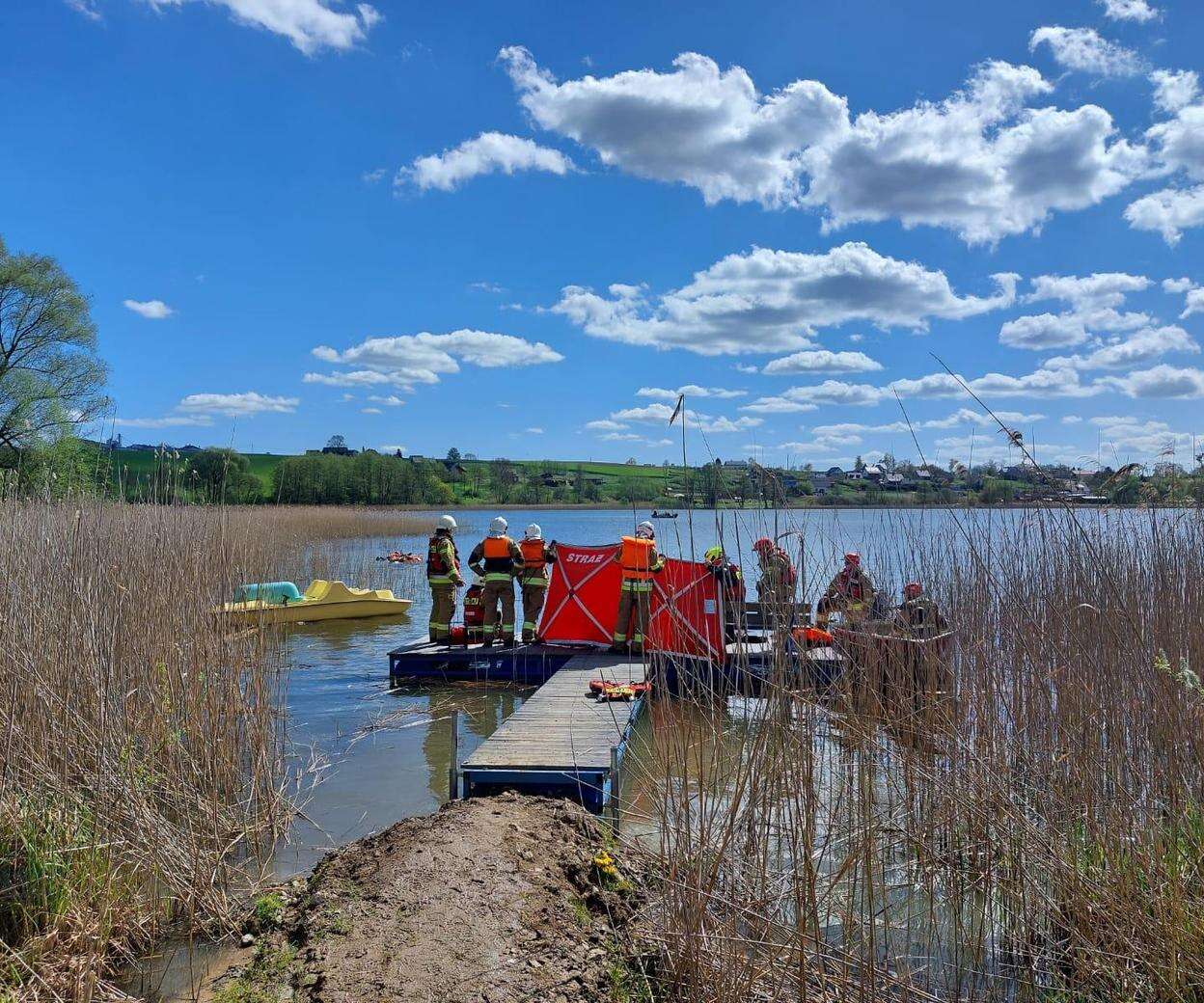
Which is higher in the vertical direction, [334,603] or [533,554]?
[533,554]

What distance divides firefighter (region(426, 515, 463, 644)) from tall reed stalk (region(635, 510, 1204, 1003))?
8984 mm

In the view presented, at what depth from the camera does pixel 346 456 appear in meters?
58.6

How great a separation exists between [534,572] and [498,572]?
1.81 feet

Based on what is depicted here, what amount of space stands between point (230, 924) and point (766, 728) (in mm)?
3478

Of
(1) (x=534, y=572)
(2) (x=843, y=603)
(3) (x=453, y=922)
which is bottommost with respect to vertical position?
(3) (x=453, y=922)

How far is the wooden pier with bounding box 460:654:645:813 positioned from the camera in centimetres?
646

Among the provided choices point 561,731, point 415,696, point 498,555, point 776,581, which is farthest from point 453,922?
point 498,555

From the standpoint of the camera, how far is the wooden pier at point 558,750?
6457 mm

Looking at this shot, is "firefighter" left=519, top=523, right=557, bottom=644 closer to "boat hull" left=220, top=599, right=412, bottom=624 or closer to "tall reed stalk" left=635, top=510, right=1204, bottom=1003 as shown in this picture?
"boat hull" left=220, top=599, right=412, bottom=624

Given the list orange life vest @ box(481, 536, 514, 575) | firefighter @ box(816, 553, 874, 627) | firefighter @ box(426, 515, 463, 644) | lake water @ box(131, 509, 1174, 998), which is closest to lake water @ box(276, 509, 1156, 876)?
lake water @ box(131, 509, 1174, 998)

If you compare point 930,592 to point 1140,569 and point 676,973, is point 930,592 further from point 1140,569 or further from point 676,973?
point 676,973

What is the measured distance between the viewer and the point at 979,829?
4.11 meters

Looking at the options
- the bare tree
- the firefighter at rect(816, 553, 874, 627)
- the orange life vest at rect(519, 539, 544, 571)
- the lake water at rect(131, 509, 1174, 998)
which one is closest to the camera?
the lake water at rect(131, 509, 1174, 998)

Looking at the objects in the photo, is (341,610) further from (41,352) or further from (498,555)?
(41,352)
